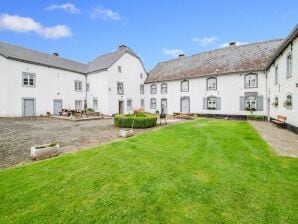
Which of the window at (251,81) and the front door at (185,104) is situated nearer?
the window at (251,81)

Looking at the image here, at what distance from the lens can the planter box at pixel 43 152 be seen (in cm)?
705

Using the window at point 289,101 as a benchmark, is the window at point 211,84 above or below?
above

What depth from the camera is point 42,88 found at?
77.9 feet

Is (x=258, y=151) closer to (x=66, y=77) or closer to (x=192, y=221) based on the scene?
(x=192, y=221)

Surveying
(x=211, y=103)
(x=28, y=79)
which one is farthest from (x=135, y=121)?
(x=28, y=79)

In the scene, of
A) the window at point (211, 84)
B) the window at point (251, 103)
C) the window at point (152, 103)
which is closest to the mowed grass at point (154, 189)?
the window at point (251, 103)

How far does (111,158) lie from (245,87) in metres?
20.0

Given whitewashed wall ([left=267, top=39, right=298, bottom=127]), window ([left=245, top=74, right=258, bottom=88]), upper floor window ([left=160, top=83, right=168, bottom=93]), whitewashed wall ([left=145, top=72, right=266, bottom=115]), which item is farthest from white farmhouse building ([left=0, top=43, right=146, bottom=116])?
whitewashed wall ([left=267, top=39, right=298, bottom=127])

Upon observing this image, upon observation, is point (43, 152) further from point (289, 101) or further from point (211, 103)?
point (211, 103)

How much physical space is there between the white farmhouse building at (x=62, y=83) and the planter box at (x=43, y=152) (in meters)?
17.5

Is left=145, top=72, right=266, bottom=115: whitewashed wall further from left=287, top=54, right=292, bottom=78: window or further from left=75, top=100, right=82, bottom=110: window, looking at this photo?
left=75, top=100, right=82, bottom=110: window

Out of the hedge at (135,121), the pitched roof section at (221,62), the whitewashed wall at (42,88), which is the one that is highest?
the pitched roof section at (221,62)

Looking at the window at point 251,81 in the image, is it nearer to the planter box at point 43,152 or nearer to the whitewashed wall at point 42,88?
the planter box at point 43,152

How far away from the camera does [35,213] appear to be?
3.69m
